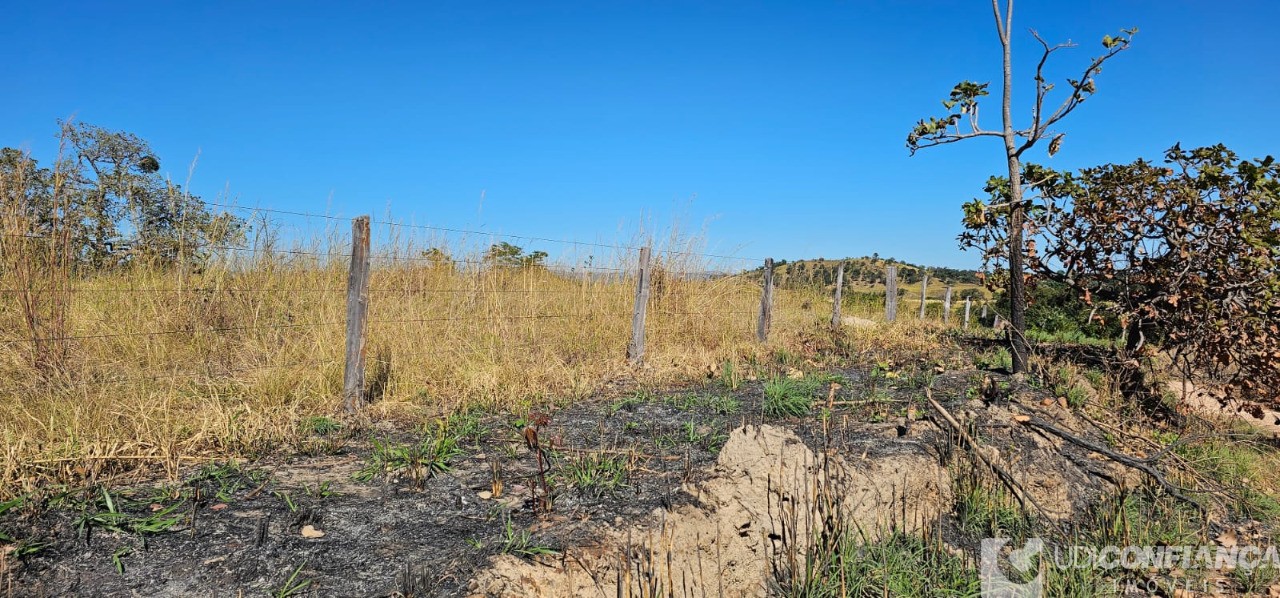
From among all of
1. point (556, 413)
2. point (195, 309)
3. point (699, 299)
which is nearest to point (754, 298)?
point (699, 299)

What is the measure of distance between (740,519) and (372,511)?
172cm

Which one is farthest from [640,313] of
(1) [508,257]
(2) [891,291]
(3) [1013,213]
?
(2) [891,291]

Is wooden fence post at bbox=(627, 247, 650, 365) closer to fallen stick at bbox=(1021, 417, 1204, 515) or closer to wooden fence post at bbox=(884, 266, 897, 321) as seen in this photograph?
fallen stick at bbox=(1021, 417, 1204, 515)

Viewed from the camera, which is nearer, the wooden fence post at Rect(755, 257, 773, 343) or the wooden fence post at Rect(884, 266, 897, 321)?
the wooden fence post at Rect(755, 257, 773, 343)

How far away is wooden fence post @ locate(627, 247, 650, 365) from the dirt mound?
344 cm

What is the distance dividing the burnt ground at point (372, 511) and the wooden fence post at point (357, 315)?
0.39 metres

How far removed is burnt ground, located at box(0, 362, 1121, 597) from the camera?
98.8 inches

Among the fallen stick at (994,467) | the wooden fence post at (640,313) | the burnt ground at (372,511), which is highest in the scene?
the wooden fence post at (640,313)

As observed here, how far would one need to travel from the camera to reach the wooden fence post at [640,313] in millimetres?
7145

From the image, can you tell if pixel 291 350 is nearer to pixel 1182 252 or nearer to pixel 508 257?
pixel 508 257

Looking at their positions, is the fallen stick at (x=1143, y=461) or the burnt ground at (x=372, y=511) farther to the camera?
the fallen stick at (x=1143, y=461)

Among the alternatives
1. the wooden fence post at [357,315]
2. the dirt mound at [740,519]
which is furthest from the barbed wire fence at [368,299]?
the dirt mound at [740,519]

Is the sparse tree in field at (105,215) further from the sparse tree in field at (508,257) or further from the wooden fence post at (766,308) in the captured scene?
the wooden fence post at (766,308)

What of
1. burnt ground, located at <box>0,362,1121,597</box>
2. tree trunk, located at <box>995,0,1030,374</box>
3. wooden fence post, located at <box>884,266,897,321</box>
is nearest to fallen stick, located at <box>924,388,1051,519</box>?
burnt ground, located at <box>0,362,1121,597</box>
